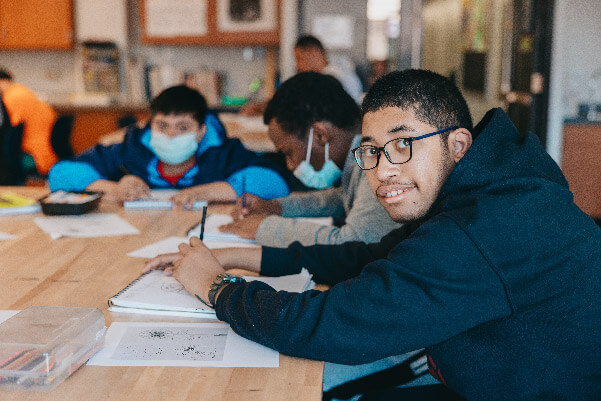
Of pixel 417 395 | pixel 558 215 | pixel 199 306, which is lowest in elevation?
pixel 417 395

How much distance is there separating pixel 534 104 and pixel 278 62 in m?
2.62

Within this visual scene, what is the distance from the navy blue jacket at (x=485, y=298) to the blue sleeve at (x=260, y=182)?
1.27m

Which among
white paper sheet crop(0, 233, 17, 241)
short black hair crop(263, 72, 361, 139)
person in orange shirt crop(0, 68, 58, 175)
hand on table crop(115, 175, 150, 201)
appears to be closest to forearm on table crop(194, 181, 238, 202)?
hand on table crop(115, 175, 150, 201)

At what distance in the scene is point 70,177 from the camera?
2.38 metres

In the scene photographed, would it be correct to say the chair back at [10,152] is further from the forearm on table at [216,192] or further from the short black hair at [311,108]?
the short black hair at [311,108]

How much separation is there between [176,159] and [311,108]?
2.07ft

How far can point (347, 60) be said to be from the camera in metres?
5.80

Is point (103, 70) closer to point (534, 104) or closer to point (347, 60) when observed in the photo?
point (347, 60)

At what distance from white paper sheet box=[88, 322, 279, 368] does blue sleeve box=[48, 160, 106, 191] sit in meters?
1.37

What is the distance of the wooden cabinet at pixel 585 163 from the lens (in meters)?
4.23

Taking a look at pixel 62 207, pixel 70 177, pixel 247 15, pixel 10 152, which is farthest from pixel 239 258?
pixel 247 15

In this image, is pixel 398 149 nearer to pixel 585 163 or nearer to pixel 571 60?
pixel 585 163

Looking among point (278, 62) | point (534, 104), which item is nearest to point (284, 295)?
point (534, 104)

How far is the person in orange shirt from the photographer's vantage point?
4496mm
